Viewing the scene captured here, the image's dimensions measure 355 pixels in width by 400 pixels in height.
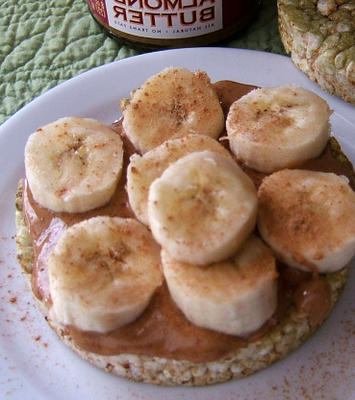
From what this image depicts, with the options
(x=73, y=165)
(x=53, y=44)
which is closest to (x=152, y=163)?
(x=73, y=165)

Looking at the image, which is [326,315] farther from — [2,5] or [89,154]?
[2,5]

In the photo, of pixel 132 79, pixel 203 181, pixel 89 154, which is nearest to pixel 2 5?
pixel 132 79

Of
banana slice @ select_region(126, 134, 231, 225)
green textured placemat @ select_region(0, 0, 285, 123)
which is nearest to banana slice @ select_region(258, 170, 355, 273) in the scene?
banana slice @ select_region(126, 134, 231, 225)

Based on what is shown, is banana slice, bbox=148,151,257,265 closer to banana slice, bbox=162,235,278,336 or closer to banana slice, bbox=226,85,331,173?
banana slice, bbox=162,235,278,336

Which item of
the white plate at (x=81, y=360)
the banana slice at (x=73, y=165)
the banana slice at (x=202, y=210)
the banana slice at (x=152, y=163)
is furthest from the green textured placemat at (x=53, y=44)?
the banana slice at (x=202, y=210)

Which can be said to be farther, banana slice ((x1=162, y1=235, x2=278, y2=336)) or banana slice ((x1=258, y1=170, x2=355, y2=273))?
banana slice ((x1=258, y1=170, x2=355, y2=273))

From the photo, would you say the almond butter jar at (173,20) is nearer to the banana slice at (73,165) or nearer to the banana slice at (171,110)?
the banana slice at (171,110)
